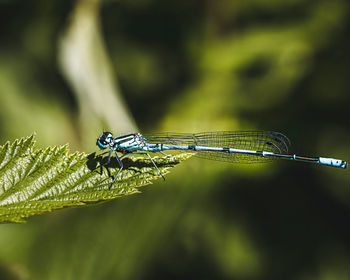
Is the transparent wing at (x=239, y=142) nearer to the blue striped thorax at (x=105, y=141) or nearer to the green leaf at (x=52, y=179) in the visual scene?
the blue striped thorax at (x=105, y=141)

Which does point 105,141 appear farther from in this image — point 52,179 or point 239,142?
point 239,142

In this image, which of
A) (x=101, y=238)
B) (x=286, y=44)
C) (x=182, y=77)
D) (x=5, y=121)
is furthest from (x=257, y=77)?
(x=5, y=121)

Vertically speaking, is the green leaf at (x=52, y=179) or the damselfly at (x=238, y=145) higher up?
the damselfly at (x=238, y=145)

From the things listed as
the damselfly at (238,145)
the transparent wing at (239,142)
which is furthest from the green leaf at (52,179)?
the transparent wing at (239,142)

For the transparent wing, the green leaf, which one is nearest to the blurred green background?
the transparent wing

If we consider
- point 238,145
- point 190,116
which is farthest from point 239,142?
point 190,116

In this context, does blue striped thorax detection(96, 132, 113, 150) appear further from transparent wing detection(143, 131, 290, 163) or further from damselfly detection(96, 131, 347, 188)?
transparent wing detection(143, 131, 290, 163)
